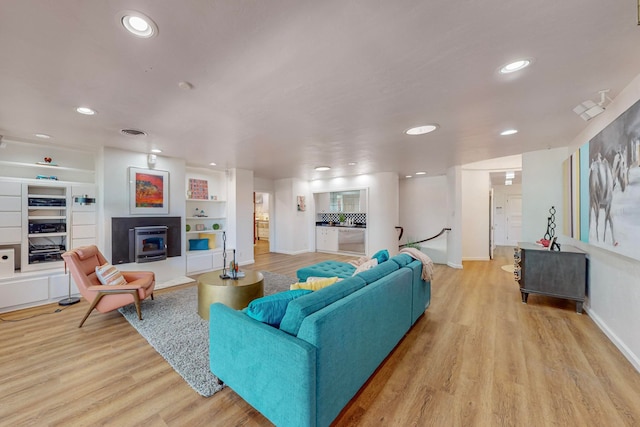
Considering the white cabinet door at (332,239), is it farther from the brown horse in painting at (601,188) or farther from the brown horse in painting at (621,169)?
the brown horse in painting at (621,169)

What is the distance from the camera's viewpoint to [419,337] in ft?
8.73

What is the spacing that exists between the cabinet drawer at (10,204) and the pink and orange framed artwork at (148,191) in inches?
49.9

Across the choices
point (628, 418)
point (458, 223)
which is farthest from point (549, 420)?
point (458, 223)

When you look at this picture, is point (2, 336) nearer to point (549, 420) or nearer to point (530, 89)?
point (549, 420)

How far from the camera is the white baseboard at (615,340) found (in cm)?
211

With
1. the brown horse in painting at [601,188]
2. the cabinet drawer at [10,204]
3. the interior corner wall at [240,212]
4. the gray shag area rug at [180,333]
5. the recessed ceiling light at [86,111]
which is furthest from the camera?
the interior corner wall at [240,212]

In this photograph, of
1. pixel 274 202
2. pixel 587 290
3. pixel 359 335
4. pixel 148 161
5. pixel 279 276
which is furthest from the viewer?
pixel 274 202

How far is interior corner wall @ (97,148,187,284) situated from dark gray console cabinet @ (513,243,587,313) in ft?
20.1

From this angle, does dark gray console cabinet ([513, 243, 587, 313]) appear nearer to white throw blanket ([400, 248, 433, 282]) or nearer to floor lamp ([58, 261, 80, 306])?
white throw blanket ([400, 248, 433, 282])

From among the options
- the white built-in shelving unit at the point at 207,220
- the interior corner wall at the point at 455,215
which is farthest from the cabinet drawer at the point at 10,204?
the interior corner wall at the point at 455,215

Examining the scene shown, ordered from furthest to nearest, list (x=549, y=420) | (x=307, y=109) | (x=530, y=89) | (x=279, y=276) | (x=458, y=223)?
(x=458, y=223) → (x=279, y=276) → (x=307, y=109) → (x=530, y=89) → (x=549, y=420)

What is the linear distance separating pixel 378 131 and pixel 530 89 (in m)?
1.56

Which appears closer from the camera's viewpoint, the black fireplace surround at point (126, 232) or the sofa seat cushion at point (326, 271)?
the sofa seat cushion at point (326, 271)

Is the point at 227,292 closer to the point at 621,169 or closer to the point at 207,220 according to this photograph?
the point at 207,220
